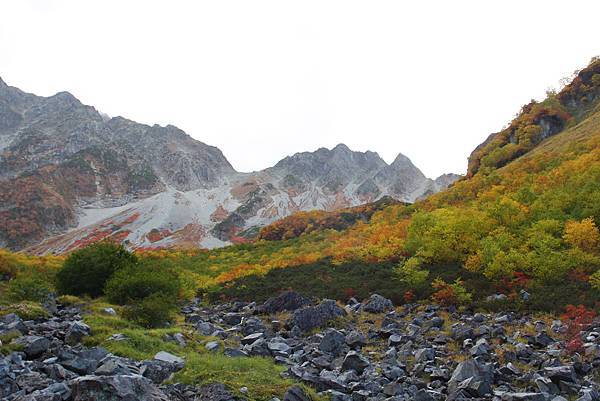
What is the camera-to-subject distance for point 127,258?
2722 cm

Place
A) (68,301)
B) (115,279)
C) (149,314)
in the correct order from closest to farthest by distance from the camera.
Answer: (149,314) < (68,301) < (115,279)

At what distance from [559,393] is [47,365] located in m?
11.7

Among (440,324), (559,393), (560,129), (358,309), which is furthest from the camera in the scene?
(560,129)

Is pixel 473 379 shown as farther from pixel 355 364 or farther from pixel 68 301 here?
pixel 68 301

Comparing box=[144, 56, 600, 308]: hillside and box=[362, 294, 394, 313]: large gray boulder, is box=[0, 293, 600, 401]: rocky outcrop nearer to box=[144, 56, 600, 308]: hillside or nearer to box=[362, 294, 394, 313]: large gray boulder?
box=[362, 294, 394, 313]: large gray boulder

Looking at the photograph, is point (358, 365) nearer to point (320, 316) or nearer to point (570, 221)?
point (320, 316)

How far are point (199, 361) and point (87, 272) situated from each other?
16886 millimetres

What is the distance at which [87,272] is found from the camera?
24.7 metres

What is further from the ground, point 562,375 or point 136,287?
point 136,287

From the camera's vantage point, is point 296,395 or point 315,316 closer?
point 296,395

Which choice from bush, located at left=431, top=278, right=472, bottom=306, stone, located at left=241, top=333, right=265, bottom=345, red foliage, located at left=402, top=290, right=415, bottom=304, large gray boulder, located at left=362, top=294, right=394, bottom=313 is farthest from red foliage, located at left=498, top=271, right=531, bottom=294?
stone, located at left=241, top=333, right=265, bottom=345

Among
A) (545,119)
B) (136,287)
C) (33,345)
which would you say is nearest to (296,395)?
(33,345)

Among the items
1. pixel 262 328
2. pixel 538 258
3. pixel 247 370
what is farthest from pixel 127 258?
pixel 538 258

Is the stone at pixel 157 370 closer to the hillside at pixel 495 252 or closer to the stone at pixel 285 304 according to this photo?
the stone at pixel 285 304
